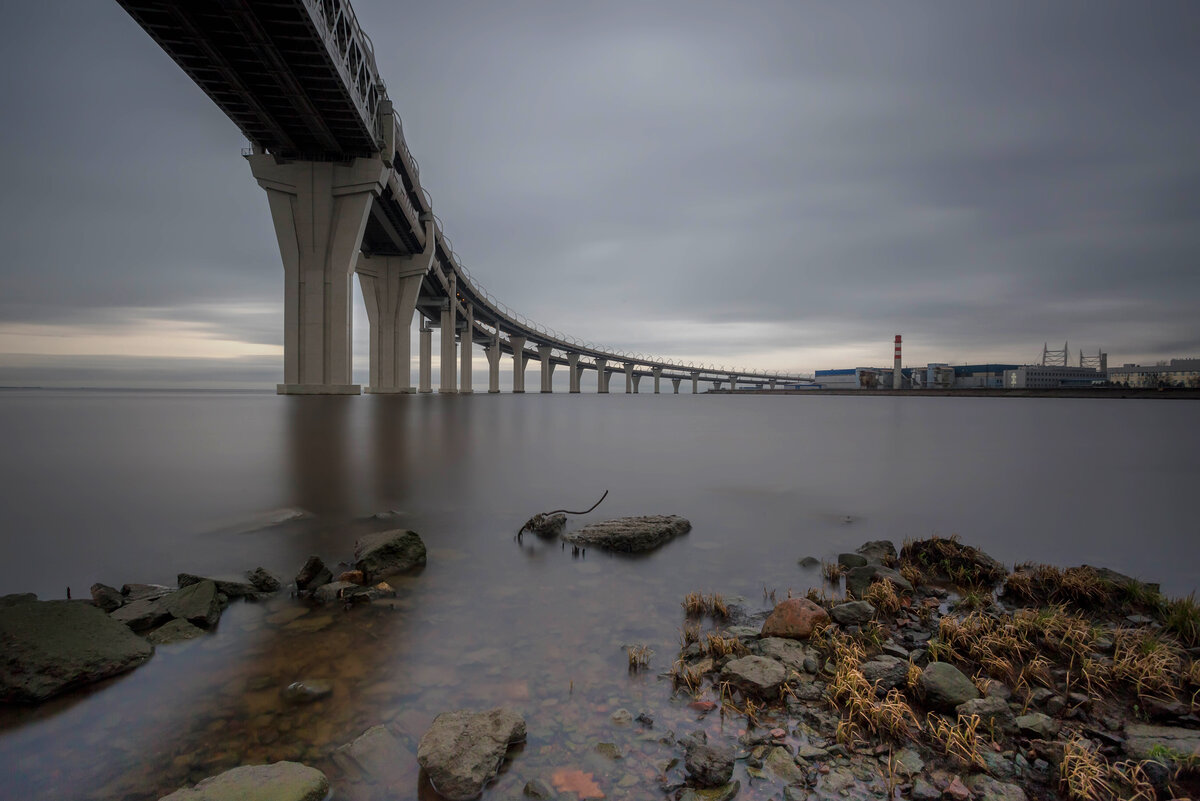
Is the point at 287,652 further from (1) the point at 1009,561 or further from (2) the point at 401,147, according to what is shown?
(2) the point at 401,147

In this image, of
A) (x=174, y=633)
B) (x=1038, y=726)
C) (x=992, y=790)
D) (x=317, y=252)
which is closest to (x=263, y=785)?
(x=174, y=633)

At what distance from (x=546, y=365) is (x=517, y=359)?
1133cm

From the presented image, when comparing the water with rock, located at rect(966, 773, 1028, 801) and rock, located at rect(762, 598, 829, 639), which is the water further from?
rock, located at rect(966, 773, 1028, 801)

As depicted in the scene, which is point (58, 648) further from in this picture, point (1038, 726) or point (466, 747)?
point (1038, 726)

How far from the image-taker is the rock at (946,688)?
11.0ft

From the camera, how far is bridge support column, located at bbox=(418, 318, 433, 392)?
268ft

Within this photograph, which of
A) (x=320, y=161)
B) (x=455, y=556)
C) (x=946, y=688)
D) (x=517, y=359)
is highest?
(x=320, y=161)

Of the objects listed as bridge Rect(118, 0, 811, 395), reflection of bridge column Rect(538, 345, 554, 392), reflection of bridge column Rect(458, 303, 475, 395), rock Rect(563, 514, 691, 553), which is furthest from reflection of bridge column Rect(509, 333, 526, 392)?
rock Rect(563, 514, 691, 553)

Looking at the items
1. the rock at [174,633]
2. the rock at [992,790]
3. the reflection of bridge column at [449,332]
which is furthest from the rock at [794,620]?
the reflection of bridge column at [449,332]

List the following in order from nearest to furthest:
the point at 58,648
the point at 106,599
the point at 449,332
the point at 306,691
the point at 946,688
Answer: the point at 946,688, the point at 306,691, the point at 58,648, the point at 106,599, the point at 449,332

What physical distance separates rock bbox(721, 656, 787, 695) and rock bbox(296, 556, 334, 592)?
13.9 feet

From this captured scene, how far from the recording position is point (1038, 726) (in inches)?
122

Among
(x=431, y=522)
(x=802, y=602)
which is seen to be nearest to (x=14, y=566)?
(x=431, y=522)

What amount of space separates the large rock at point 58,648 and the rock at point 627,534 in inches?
188
